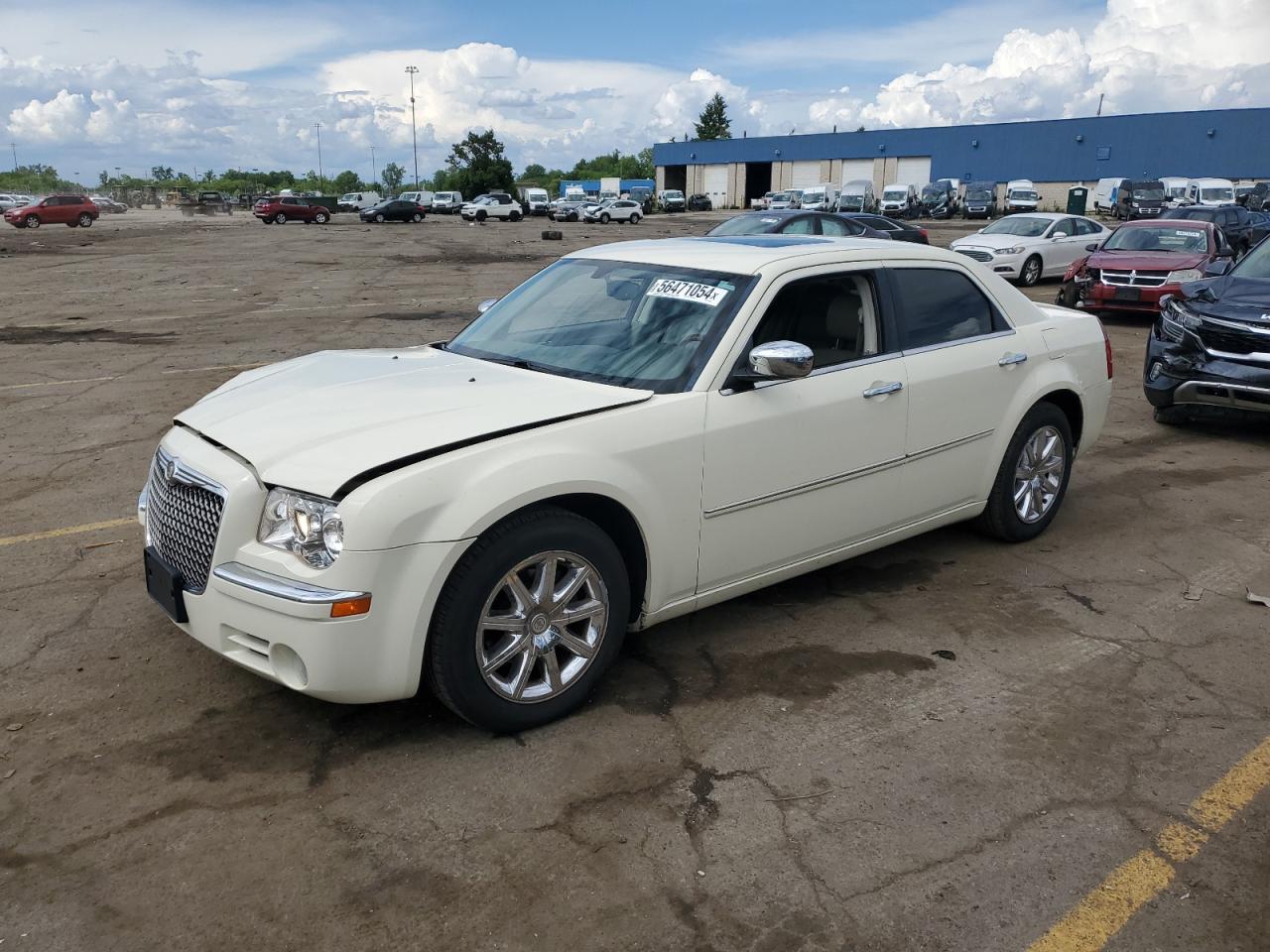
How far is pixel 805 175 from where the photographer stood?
8612 centimetres

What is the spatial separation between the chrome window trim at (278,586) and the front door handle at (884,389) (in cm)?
239

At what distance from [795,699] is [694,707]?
1.30 feet

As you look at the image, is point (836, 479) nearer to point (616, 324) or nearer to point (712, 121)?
point (616, 324)

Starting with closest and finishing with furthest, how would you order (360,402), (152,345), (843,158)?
(360,402) → (152,345) → (843,158)

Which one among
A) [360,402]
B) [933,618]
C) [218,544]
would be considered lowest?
[933,618]

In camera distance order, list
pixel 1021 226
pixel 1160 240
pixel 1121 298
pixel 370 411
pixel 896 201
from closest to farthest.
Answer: pixel 370 411 < pixel 1121 298 < pixel 1160 240 < pixel 1021 226 < pixel 896 201

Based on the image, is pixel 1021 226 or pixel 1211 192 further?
pixel 1211 192

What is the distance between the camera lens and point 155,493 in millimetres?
3848

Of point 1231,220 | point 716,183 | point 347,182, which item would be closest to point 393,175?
point 347,182

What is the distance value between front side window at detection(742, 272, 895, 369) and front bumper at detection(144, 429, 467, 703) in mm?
1975

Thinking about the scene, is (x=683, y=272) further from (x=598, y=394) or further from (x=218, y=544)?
(x=218, y=544)

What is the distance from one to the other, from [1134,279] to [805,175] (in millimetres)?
74989

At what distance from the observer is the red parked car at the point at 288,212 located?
167 ft

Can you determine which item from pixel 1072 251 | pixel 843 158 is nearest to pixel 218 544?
pixel 1072 251
